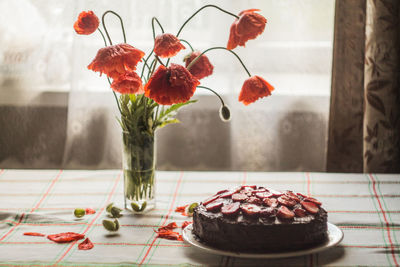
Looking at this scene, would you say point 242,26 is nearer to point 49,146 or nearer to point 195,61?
point 195,61

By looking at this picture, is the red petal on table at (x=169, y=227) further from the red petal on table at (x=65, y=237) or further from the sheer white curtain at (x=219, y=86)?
the sheer white curtain at (x=219, y=86)

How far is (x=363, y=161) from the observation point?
2014 millimetres

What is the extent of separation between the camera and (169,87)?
1.00 meters

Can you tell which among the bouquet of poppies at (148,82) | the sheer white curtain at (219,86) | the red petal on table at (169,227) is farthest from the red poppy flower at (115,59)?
the sheer white curtain at (219,86)

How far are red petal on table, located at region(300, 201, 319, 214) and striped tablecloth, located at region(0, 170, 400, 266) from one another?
75 mm

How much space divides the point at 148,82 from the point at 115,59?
Result: 0.24ft

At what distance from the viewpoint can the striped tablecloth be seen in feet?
3.15

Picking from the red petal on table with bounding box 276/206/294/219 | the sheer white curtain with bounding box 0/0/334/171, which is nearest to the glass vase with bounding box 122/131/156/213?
the red petal on table with bounding box 276/206/294/219

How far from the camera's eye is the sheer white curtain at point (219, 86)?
196cm

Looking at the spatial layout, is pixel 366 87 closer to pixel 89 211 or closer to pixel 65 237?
pixel 89 211

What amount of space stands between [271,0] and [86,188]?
0.98 metres

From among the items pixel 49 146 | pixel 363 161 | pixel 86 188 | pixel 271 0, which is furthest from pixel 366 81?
pixel 49 146

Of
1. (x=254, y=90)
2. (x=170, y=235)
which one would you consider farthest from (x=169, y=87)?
(x=170, y=235)

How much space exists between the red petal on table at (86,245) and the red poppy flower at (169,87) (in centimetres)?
30
